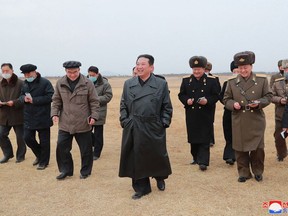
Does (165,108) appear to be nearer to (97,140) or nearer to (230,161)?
(230,161)

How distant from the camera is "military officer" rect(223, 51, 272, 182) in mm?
5309

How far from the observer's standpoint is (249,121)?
5363mm

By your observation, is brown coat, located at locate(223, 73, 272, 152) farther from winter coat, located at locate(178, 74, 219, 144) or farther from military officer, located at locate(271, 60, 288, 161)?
military officer, located at locate(271, 60, 288, 161)

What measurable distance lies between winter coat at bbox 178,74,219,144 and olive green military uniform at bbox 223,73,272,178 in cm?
77

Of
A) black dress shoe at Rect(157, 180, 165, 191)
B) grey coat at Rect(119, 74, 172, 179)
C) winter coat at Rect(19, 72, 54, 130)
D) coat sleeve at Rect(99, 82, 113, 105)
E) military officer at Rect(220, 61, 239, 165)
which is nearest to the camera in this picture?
grey coat at Rect(119, 74, 172, 179)

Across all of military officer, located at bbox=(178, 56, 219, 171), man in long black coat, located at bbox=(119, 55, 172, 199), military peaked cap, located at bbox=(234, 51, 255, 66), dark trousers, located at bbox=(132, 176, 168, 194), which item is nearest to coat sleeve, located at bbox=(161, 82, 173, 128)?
man in long black coat, located at bbox=(119, 55, 172, 199)

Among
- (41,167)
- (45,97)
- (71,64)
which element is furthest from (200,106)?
(41,167)

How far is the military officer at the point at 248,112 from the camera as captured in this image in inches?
209

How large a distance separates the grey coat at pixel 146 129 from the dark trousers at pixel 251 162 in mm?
1317

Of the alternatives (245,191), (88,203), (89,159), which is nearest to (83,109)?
(89,159)

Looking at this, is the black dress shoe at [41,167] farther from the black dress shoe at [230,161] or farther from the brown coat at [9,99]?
the black dress shoe at [230,161]

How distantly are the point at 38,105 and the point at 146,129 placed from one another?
2.66m

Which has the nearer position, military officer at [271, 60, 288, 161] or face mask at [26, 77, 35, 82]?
military officer at [271, 60, 288, 161]

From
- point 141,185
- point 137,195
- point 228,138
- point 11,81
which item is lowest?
point 137,195
